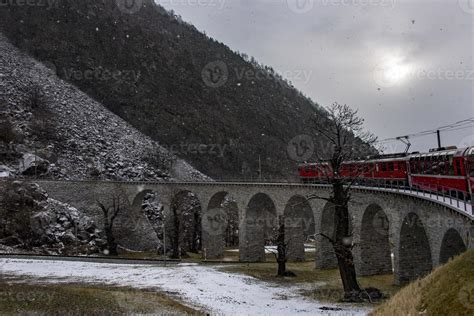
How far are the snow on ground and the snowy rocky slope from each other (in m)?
29.7

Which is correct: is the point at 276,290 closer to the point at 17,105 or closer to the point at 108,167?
the point at 108,167

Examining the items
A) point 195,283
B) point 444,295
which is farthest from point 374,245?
point 444,295

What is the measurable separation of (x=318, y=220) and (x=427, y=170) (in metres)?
13.3

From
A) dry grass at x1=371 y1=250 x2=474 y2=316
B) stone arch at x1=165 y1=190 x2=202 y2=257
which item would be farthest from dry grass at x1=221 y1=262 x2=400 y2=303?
stone arch at x1=165 y1=190 x2=202 y2=257

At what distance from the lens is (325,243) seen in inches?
1494

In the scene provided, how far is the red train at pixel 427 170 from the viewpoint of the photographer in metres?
19.3

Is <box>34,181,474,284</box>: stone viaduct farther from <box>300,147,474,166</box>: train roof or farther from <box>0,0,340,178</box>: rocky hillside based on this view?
<box>0,0,340,178</box>: rocky hillside

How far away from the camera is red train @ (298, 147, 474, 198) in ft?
63.5

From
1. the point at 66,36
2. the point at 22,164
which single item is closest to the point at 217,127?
the point at 66,36

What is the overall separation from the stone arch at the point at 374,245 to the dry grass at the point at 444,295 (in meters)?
19.3

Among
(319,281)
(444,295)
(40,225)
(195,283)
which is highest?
(40,225)

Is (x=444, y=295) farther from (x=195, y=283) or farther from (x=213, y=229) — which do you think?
(x=213, y=229)

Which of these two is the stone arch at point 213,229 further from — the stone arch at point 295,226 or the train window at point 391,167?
the train window at point 391,167

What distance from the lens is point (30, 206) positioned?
47.0 metres
